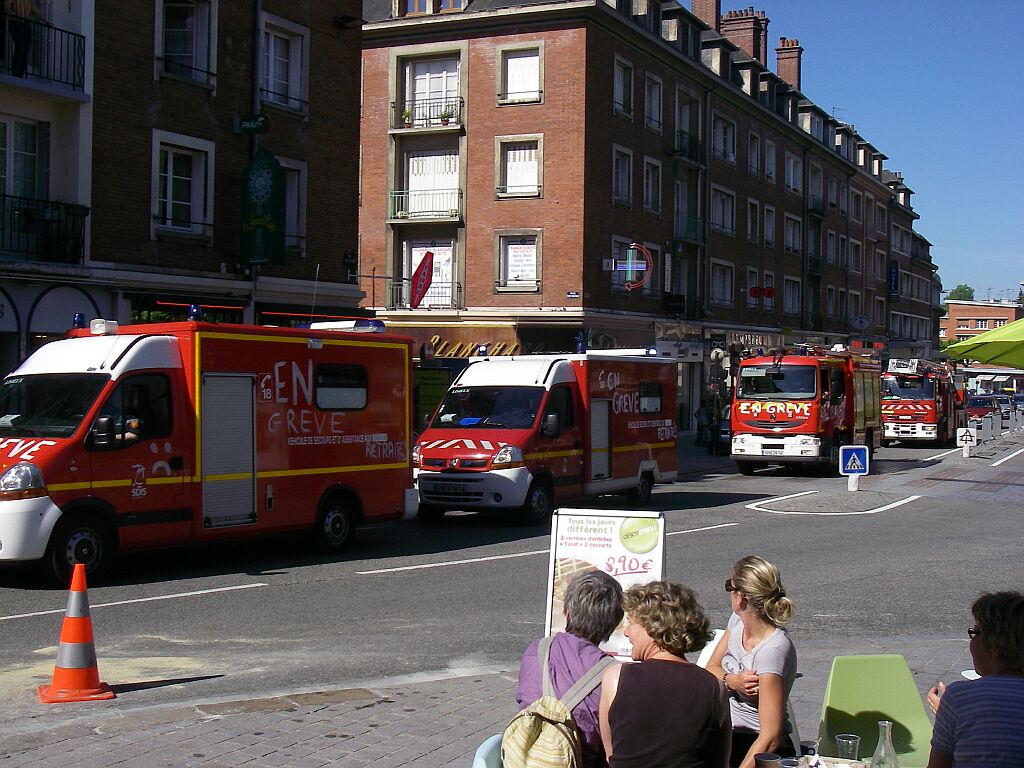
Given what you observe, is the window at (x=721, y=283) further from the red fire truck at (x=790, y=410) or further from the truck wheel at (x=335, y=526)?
the truck wheel at (x=335, y=526)

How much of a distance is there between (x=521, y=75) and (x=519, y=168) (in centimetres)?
303

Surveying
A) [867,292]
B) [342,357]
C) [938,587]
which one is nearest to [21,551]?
[342,357]

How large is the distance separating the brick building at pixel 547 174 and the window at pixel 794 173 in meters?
9.17

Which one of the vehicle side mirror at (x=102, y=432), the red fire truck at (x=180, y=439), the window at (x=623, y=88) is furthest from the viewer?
the window at (x=623, y=88)

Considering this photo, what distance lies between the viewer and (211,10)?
72.1 feet

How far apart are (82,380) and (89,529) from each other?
1604mm

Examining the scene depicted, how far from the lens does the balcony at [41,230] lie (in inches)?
744

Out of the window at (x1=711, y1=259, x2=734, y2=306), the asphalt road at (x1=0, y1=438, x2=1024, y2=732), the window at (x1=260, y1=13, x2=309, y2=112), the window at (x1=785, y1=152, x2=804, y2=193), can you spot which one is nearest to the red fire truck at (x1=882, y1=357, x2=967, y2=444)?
the window at (x1=711, y1=259, x2=734, y2=306)

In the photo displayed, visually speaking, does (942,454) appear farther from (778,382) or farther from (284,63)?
(284,63)

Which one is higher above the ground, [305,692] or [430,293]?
[430,293]

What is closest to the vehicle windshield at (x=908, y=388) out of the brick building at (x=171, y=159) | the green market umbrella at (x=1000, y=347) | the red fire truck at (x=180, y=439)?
the brick building at (x=171, y=159)

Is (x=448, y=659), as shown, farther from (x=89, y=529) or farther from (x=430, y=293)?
(x=430, y=293)

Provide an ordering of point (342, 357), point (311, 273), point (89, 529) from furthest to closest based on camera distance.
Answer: point (311, 273)
point (342, 357)
point (89, 529)

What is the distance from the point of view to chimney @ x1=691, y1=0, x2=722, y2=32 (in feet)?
170
